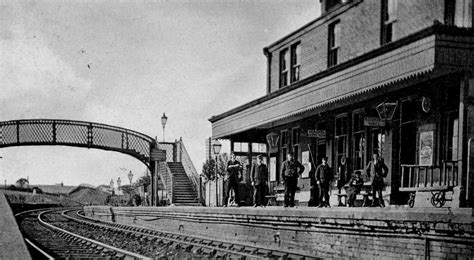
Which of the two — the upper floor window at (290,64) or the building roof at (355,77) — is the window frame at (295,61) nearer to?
the upper floor window at (290,64)

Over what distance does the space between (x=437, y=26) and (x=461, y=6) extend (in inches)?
130

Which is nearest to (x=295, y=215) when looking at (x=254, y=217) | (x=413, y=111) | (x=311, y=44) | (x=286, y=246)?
(x=286, y=246)

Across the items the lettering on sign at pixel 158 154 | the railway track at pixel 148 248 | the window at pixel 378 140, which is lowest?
the railway track at pixel 148 248

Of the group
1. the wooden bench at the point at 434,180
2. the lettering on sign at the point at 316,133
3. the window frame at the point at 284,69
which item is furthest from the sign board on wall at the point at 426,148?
the window frame at the point at 284,69

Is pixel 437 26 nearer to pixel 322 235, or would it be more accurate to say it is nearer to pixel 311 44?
pixel 322 235

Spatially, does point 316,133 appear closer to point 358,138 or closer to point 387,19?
point 358,138

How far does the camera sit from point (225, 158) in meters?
70.8

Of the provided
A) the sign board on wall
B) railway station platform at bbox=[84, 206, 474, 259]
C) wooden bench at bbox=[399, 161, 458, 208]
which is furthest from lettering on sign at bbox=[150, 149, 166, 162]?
the sign board on wall

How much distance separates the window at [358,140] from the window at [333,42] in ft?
10.4

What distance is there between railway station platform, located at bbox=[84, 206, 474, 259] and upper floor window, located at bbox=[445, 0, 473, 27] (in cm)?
569

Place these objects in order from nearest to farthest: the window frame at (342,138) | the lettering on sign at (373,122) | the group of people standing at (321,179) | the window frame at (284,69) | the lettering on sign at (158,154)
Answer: the group of people standing at (321,179), the lettering on sign at (373,122), the window frame at (342,138), the window frame at (284,69), the lettering on sign at (158,154)

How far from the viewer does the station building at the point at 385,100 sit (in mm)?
11070

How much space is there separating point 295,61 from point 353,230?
41.4 feet

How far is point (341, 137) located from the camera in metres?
17.6
